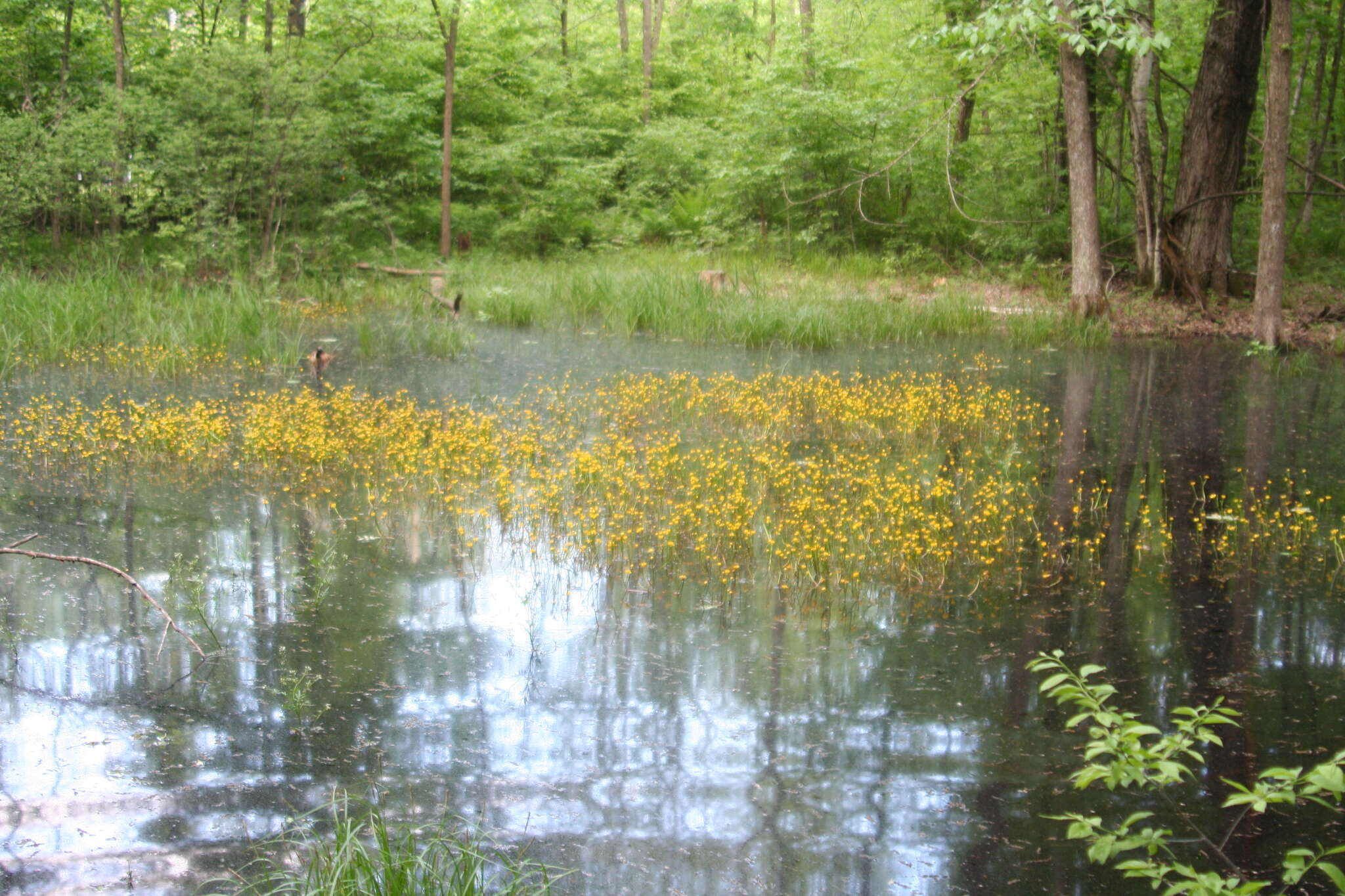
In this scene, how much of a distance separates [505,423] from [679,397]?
1.74 metres

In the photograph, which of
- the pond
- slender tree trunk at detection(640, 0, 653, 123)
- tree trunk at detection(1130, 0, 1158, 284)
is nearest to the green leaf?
the pond

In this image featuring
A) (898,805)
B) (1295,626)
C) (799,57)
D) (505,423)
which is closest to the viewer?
(898,805)

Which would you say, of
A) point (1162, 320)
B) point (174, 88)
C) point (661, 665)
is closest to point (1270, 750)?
point (661, 665)

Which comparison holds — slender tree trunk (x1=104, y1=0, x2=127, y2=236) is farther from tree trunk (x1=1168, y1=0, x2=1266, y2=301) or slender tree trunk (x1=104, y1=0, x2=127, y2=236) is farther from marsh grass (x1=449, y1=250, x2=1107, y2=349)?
tree trunk (x1=1168, y1=0, x2=1266, y2=301)

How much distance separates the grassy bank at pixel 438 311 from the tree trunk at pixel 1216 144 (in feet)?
7.96

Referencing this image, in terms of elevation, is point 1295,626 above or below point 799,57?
below

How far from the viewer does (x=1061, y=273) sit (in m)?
18.3

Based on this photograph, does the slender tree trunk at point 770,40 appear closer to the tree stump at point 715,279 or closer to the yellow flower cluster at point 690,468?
the tree stump at point 715,279

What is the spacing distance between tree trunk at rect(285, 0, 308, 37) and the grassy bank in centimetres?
464

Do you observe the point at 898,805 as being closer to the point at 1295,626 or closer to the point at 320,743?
the point at 320,743

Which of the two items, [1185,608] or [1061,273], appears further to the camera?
[1061,273]

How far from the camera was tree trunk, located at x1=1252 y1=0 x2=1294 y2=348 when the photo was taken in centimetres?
1218

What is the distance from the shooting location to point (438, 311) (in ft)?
50.5

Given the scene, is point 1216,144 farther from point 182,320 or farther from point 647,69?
point 647,69
